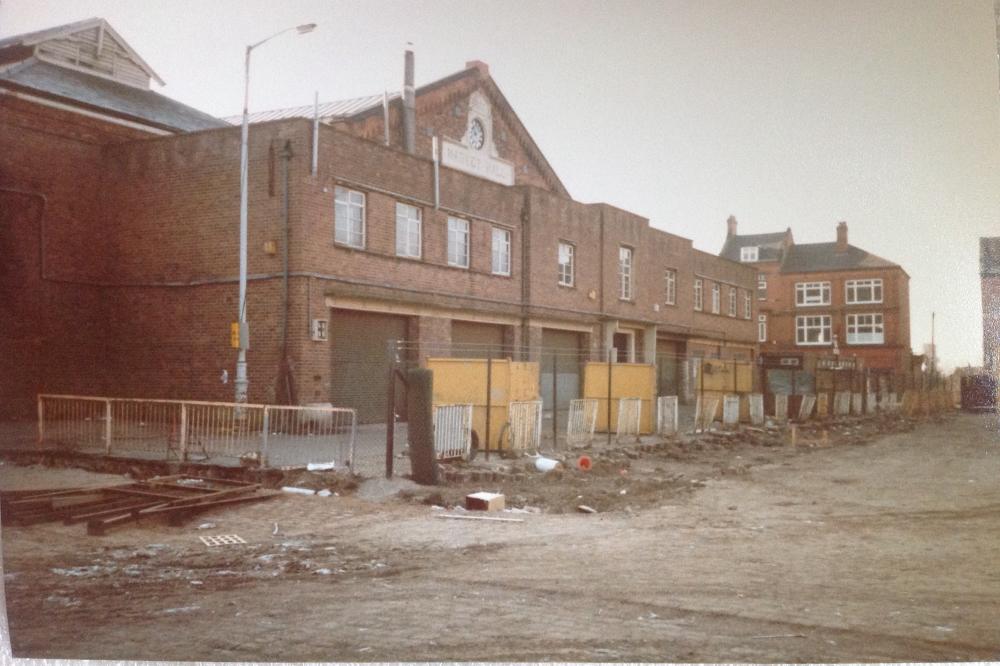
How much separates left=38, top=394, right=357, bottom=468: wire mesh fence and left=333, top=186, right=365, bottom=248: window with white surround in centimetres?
476

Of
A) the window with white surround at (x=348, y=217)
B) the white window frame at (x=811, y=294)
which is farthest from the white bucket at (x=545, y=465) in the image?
the window with white surround at (x=348, y=217)

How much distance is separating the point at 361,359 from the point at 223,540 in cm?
736

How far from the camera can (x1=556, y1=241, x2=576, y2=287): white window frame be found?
18016 mm

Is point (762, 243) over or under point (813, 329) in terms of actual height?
over

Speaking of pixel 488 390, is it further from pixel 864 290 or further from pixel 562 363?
pixel 562 363

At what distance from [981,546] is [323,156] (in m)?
10.1

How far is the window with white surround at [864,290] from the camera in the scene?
199 inches

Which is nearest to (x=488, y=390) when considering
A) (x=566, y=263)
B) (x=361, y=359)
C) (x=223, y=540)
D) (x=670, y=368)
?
(x=361, y=359)

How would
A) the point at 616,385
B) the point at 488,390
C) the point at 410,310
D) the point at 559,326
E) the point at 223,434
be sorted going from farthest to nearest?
the point at 559,326
the point at 410,310
the point at 616,385
the point at 488,390
the point at 223,434

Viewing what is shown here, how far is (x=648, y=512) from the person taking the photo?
7.53 meters

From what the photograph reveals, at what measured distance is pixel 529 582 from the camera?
4.57 meters

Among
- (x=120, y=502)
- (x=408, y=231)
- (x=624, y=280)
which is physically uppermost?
(x=408, y=231)

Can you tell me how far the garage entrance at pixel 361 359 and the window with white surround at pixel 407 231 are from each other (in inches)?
53.1

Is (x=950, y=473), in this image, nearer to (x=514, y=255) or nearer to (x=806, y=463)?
(x=806, y=463)
